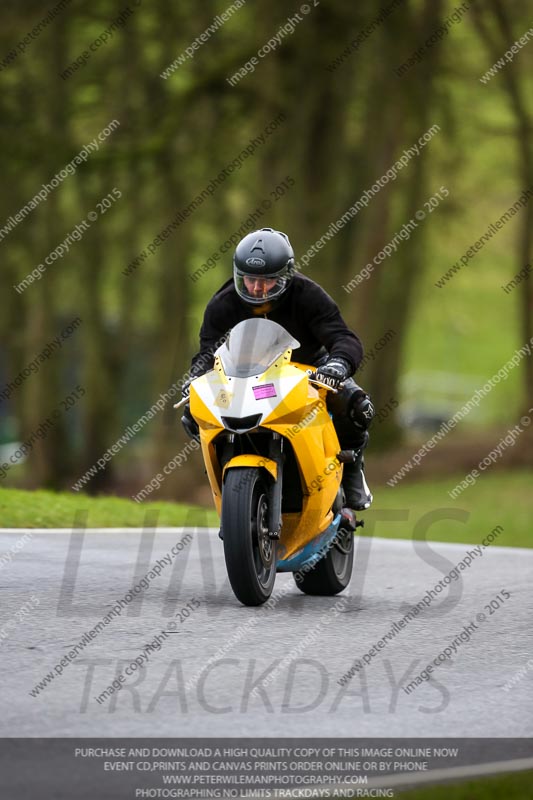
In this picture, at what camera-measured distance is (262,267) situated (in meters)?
8.22

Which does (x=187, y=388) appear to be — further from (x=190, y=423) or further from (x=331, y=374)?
(x=331, y=374)

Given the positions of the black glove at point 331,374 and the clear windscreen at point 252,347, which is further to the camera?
the black glove at point 331,374

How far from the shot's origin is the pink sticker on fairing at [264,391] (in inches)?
317

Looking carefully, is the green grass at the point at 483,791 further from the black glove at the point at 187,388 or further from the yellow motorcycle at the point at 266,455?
the black glove at the point at 187,388

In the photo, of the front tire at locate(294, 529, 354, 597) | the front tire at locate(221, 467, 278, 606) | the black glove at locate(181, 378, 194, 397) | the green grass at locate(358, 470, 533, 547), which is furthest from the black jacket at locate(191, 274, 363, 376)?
the green grass at locate(358, 470, 533, 547)

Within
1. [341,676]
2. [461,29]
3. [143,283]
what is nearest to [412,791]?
[341,676]

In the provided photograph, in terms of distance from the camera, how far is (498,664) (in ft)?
23.1

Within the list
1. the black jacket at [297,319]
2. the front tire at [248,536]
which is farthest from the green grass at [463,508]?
the front tire at [248,536]

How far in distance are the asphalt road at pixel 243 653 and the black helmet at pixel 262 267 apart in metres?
1.66

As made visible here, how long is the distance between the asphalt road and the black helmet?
1.66 meters

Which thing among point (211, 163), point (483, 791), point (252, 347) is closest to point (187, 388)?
point (252, 347)

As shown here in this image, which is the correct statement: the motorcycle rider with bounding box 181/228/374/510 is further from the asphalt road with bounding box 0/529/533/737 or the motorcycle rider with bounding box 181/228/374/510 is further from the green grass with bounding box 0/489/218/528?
the green grass with bounding box 0/489/218/528

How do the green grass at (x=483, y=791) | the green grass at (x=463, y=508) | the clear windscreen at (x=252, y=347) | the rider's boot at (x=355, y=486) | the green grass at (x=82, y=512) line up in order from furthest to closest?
the green grass at (x=463, y=508), the green grass at (x=82, y=512), the rider's boot at (x=355, y=486), the clear windscreen at (x=252, y=347), the green grass at (x=483, y=791)

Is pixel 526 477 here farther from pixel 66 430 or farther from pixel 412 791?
pixel 412 791
